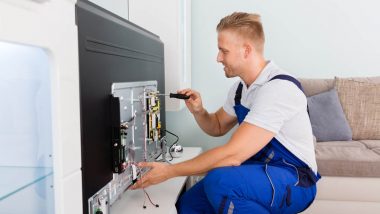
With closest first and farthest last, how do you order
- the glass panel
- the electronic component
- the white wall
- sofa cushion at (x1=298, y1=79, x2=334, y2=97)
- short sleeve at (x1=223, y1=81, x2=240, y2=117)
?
1. the glass panel
2. the electronic component
3. short sleeve at (x1=223, y1=81, x2=240, y2=117)
4. sofa cushion at (x1=298, y1=79, x2=334, y2=97)
5. the white wall

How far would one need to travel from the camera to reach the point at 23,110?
78 centimetres

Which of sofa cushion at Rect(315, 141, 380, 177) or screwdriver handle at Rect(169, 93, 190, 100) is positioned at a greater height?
screwdriver handle at Rect(169, 93, 190, 100)

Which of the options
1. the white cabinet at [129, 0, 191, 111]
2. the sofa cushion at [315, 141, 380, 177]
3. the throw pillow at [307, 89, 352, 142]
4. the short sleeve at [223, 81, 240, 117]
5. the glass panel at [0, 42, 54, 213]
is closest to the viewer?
the glass panel at [0, 42, 54, 213]

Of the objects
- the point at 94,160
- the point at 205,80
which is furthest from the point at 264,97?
the point at 205,80

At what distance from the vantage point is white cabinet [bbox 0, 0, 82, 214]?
731 mm

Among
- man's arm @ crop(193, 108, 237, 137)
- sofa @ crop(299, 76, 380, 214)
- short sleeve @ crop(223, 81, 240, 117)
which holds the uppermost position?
short sleeve @ crop(223, 81, 240, 117)

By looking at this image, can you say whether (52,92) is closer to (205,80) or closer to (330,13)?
(205,80)

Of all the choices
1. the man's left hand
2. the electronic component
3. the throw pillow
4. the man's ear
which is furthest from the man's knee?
the throw pillow

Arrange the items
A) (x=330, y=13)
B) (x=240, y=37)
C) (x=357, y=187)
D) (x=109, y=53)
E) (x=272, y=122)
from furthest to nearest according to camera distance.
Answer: (x=330, y=13) < (x=357, y=187) < (x=240, y=37) < (x=272, y=122) < (x=109, y=53)

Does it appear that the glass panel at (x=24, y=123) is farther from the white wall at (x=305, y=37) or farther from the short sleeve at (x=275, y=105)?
the white wall at (x=305, y=37)

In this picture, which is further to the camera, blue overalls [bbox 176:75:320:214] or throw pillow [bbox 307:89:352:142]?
throw pillow [bbox 307:89:352:142]

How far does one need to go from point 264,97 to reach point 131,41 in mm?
543

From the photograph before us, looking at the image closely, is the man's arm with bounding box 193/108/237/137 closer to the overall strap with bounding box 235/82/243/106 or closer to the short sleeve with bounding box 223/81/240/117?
the short sleeve with bounding box 223/81/240/117

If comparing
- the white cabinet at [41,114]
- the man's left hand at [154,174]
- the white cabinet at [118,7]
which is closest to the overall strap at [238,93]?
the man's left hand at [154,174]
